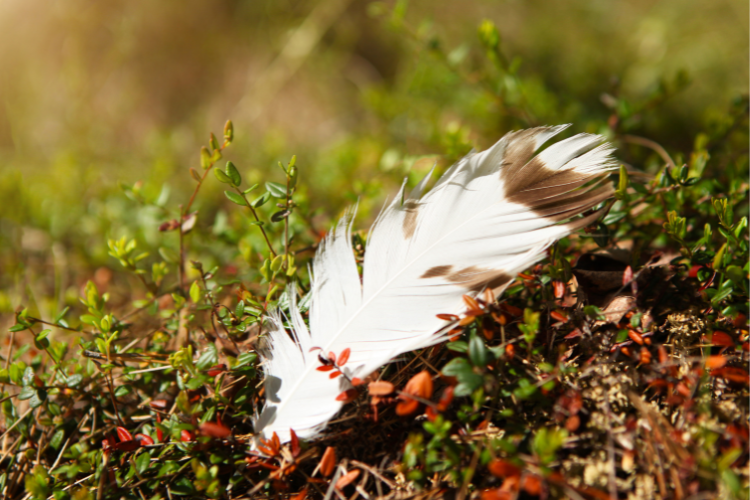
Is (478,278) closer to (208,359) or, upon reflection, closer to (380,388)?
(380,388)

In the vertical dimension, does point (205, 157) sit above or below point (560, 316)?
above

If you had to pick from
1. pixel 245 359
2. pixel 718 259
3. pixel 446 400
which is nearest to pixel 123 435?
pixel 245 359

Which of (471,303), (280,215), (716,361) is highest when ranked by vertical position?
(280,215)

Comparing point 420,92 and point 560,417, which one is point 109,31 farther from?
point 560,417

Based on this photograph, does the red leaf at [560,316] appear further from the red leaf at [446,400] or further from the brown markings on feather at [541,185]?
the red leaf at [446,400]

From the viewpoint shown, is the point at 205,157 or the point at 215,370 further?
the point at 205,157

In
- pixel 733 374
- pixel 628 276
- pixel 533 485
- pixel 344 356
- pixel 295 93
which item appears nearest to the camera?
pixel 533 485

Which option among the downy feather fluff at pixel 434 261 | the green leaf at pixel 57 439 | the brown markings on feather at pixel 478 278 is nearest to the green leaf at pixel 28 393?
the green leaf at pixel 57 439
